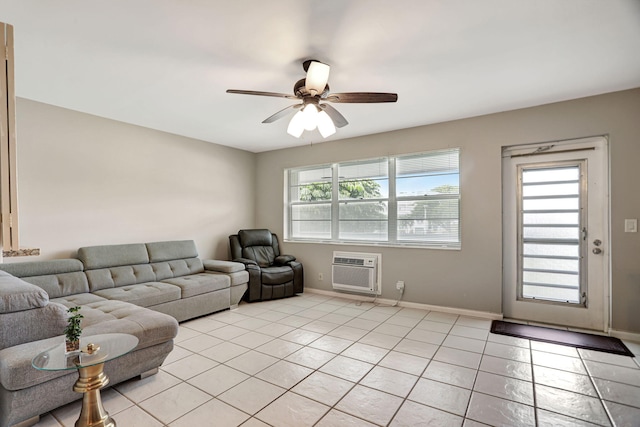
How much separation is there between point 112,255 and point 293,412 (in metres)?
3.03

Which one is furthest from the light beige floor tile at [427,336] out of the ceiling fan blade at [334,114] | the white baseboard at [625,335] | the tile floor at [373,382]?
the ceiling fan blade at [334,114]

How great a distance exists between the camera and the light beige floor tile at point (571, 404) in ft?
6.28

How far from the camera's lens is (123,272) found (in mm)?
3680

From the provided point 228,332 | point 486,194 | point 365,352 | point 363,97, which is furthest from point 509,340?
point 228,332

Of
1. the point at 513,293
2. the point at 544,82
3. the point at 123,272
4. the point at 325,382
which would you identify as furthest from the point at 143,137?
the point at 513,293

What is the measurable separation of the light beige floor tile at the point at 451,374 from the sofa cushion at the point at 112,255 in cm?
360

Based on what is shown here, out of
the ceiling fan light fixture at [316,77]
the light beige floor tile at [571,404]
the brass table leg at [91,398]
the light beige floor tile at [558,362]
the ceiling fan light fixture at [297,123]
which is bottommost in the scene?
the light beige floor tile at [571,404]

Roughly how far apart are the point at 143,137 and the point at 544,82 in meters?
4.84

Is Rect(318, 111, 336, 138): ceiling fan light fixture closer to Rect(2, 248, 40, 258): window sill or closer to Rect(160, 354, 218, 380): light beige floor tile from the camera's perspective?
Rect(160, 354, 218, 380): light beige floor tile

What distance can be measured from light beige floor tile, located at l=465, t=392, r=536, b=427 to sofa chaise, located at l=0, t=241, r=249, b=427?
7.48 ft

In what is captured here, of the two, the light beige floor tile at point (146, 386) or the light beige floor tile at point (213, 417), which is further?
the light beige floor tile at point (146, 386)

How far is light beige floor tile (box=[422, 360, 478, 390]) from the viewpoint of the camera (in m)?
2.31

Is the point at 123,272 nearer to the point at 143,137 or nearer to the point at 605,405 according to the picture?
the point at 143,137

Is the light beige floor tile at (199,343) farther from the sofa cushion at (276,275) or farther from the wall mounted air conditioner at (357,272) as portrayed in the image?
the wall mounted air conditioner at (357,272)
